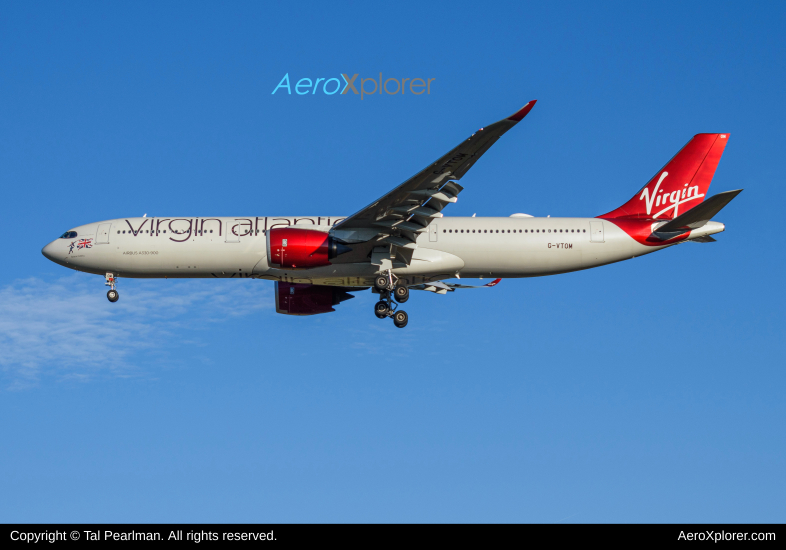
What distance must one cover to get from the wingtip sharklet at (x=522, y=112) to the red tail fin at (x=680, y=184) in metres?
13.6

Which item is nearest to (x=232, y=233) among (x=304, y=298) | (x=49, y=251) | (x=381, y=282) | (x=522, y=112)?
(x=304, y=298)

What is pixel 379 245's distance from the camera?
39125 millimetres

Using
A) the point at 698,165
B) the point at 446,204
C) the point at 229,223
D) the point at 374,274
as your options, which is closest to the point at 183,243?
the point at 229,223

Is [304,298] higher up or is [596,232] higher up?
[596,232]

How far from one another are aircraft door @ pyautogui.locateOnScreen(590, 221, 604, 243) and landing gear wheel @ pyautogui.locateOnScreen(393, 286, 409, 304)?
8.58m

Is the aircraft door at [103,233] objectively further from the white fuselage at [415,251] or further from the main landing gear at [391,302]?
the main landing gear at [391,302]

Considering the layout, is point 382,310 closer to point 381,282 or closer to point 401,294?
point 401,294

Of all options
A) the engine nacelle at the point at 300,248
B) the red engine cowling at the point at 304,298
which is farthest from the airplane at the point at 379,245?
the red engine cowling at the point at 304,298

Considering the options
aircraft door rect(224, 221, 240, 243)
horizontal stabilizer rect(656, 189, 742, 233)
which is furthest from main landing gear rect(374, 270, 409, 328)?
horizontal stabilizer rect(656, 189, 742, 233)

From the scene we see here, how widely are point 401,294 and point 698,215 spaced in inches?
518

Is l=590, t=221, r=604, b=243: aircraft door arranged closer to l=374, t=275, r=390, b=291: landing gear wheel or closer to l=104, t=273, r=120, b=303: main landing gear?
l=374, t=275, r=390, b=291: landing gear wheel

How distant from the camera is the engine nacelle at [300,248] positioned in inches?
1489

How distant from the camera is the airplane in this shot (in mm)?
38375

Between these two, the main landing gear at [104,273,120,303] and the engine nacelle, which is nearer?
the engine nacelle
